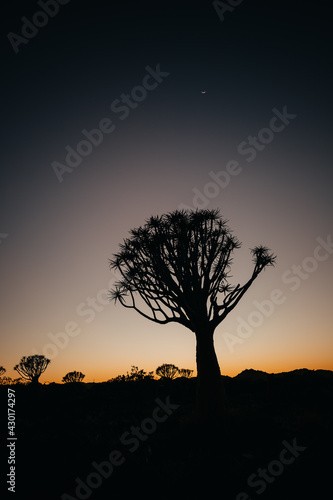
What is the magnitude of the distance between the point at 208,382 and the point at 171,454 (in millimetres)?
2683

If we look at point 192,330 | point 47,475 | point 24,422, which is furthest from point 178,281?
point 24,422

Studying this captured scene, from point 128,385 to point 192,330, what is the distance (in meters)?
11.7

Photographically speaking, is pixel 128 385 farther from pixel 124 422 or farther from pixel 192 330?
pixel 192 330

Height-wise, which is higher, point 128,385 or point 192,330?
point 192,330

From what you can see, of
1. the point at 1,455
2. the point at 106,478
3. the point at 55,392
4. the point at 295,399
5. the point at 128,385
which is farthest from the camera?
the point at 128,385

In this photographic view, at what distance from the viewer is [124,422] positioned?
11070 mm
